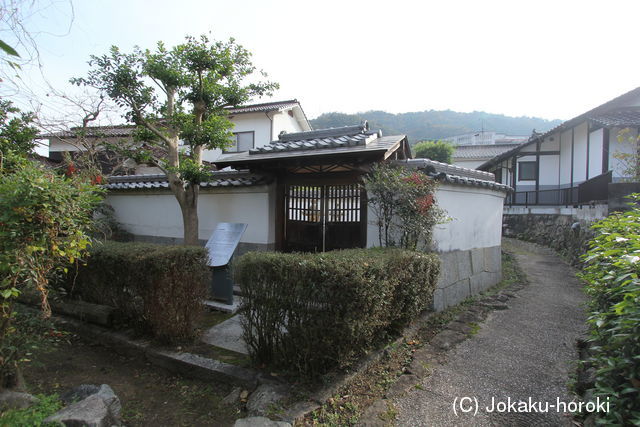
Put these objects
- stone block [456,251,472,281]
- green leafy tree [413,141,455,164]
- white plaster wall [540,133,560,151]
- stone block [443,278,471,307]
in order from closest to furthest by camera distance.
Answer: stone block [443,278,471,307] < stone block [456,251,472,281] < green leafy tree [413,141,455,164] < white plaster wall [540,133,560,151]

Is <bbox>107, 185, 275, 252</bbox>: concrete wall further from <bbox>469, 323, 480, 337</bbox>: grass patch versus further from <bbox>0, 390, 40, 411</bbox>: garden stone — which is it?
<bbox>0, 390, 40, 411</bbox>: garden stone

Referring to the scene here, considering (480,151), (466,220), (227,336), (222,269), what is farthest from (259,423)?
(480,151)

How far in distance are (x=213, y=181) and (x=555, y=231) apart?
14.8 meters

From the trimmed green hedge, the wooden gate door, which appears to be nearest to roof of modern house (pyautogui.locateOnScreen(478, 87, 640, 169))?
the wooden gate door

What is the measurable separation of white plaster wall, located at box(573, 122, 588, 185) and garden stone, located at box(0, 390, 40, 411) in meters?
20.3

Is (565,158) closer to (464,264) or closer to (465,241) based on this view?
(465,241)

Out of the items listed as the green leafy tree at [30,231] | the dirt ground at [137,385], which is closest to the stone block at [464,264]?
the dirt ground at [137,385]

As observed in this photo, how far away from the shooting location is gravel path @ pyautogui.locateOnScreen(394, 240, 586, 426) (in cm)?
324

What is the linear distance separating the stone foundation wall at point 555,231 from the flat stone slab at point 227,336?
31.5 ft

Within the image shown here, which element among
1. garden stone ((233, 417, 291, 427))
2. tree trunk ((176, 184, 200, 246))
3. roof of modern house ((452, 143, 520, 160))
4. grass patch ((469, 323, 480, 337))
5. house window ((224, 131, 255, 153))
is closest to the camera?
garden stone ((233, 417, 291, 427))

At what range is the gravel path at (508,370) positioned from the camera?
324 cm

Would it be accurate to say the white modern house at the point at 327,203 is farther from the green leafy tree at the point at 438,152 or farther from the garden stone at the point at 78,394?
the green leafy tree at the point at 438,152

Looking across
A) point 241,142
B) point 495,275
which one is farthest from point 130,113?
point 241,142

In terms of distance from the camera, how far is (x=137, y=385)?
12.5ft
